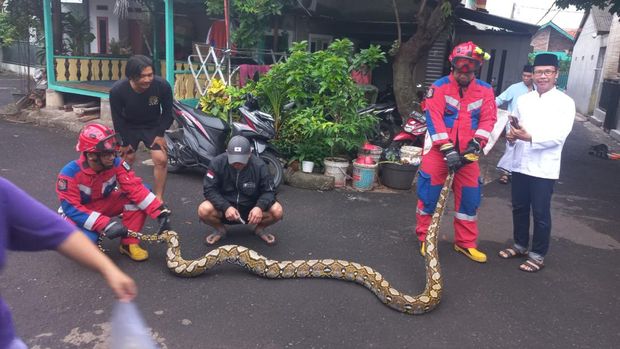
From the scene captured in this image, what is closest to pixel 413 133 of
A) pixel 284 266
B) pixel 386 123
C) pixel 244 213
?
pixel 386 123

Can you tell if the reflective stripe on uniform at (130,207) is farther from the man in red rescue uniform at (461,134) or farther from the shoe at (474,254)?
the shoe at (474,254)

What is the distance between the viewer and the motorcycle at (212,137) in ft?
23.0

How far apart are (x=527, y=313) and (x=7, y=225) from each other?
3.67m

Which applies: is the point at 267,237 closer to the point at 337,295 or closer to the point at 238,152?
the point at 238,152

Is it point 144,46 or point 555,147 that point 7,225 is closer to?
point 555,147

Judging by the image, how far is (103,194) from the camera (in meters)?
4.27

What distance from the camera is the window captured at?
41.9ft

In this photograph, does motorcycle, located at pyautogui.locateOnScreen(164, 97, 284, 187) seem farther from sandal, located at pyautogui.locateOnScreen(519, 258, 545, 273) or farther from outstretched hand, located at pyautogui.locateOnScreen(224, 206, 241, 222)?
sandal, located at pyautogui.locateOnScreen(519, 258, 545, 273)

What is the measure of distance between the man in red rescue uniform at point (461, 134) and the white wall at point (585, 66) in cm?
1987

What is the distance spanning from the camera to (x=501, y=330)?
11.6 ft

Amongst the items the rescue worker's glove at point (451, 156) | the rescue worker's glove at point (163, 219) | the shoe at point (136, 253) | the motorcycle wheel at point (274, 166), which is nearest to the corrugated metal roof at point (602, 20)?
the motorcycle wheel at point (274, 166)

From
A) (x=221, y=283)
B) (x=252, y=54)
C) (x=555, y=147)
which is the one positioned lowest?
(x=221, y=283)

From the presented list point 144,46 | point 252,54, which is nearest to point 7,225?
point 252,54

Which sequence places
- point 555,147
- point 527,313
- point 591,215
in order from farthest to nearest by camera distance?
point 591,215
point 555,147
point 527,313
